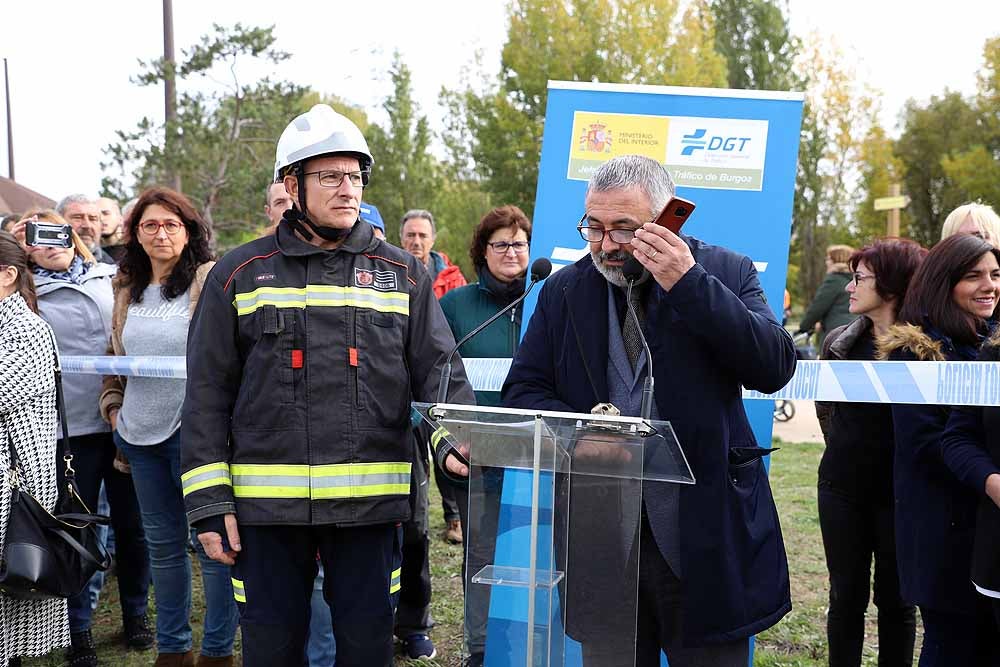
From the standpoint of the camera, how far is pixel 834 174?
33438 mm

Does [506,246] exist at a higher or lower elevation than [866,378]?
higher

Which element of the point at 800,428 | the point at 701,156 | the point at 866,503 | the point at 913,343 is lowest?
the point at 800,428

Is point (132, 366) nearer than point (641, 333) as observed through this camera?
No

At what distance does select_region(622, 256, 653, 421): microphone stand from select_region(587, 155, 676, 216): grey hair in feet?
0.59

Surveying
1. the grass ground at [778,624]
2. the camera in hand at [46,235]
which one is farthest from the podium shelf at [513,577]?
the camera in hand at [46,235]

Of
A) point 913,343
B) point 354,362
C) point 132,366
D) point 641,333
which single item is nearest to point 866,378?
point 913,343

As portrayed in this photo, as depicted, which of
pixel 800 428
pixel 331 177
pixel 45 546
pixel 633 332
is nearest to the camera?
pixel 633 332

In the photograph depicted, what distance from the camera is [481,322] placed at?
193 inches

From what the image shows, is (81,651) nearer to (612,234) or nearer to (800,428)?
(612,234)

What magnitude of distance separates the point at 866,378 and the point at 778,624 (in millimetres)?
2295

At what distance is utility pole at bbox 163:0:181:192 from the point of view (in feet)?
51.9

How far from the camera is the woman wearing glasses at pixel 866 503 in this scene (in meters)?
3.86

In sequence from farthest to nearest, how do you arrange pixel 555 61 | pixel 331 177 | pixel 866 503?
pixel 555 61 → pixel 866 503 → pixel 331 177

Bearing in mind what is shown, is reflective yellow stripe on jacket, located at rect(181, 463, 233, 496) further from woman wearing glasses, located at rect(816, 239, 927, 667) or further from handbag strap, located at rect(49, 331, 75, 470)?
woman wearing glasses, located at rect(816, 239, 927, 667)
